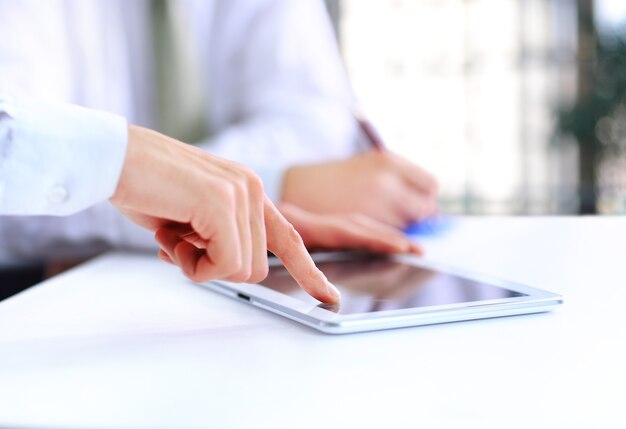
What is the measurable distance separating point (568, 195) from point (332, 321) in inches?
195

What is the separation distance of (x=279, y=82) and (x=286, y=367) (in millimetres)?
939

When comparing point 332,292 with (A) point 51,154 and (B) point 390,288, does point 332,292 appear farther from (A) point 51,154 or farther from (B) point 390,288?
(A) point 51,154

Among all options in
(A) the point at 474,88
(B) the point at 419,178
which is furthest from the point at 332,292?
(A) the point at 474,88

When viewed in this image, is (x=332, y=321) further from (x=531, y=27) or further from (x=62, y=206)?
(x=531, y=27)

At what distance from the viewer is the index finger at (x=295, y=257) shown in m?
0.46

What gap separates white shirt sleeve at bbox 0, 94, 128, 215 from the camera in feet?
1.57

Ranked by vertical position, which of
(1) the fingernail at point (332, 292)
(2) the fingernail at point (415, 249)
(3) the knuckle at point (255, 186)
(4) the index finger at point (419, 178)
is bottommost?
(1) the fingernail at point (332, 292)

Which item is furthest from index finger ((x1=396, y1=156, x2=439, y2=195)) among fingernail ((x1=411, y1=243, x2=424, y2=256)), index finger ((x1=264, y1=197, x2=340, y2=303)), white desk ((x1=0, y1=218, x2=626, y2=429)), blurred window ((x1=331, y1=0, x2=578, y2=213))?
blurred window ((x1=331, y1=0, x2=578, y2=213))

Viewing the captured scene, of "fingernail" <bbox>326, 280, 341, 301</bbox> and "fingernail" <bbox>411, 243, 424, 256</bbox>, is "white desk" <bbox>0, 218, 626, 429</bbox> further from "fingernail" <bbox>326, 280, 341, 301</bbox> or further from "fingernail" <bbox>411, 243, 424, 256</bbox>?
"fingernail" <bbox>411, 243, 424, 256</bbox>

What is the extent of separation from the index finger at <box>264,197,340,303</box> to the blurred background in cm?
450

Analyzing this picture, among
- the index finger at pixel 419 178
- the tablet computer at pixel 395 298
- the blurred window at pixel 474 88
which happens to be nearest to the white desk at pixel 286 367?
the tablet computer at pixel 395 298

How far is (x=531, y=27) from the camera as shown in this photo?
16.3 feet

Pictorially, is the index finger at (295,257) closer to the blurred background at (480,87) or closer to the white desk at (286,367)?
the white desk at (286,367)

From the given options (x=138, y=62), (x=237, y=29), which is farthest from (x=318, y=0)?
(x=138, y=62)
